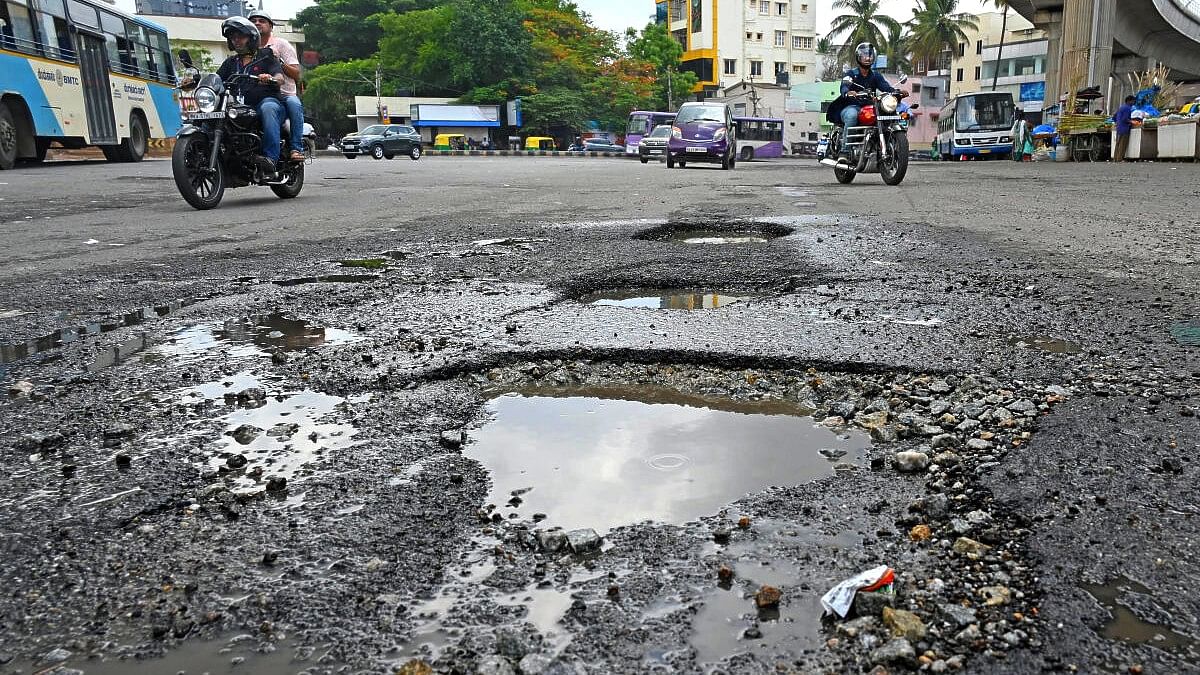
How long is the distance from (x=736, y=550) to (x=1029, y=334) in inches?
75.3

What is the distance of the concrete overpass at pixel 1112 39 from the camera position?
25.4 meters

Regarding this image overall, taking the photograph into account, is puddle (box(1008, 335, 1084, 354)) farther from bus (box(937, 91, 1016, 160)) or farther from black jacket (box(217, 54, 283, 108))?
bus (box(937, 91, 1016, 160))

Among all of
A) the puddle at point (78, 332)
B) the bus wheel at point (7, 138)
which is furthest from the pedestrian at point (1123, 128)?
the bus wheel at point (7, 138)

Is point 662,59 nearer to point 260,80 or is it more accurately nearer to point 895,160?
point 895,160

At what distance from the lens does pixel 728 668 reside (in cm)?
114

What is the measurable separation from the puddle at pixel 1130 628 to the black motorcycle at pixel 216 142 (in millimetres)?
7612

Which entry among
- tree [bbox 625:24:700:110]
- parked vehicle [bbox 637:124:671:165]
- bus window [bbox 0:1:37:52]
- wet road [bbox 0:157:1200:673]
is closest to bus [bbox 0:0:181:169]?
bus window [bbox 0:1:37:52]

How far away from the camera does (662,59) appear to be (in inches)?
2459

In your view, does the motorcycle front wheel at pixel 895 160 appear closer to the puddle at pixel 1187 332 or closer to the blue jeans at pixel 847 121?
the blue jeans at pixel 847 121

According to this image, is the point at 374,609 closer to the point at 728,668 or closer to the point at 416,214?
the point at 728,668

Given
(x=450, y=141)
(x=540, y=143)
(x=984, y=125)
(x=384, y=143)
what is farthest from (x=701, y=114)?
(x=450, y=141)

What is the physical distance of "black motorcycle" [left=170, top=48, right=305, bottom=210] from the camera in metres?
7.47

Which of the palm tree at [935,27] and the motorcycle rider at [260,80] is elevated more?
the palm tree at [935,27]

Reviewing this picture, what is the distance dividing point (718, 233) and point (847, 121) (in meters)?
5.57
